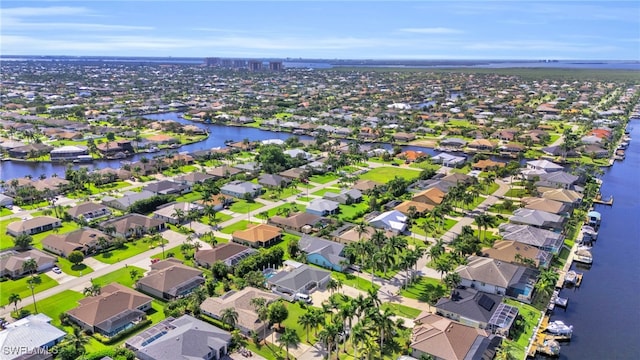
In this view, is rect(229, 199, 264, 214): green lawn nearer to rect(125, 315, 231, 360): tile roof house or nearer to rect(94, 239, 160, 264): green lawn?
rect(94, 239, 160, 264): green lawn

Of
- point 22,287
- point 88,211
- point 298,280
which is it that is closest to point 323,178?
point 88,211

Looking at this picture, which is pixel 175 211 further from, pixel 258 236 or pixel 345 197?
pixel 345 197

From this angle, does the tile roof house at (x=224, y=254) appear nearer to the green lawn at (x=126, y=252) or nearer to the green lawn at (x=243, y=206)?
the green lawn at (x=126, y=252)

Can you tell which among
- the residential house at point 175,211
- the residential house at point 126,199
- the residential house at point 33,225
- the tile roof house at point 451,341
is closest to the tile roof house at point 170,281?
the residential house at point 175,211

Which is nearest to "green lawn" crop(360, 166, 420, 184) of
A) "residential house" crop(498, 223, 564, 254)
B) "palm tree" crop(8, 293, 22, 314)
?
"residential house" crop(498, 223, 564, 254)

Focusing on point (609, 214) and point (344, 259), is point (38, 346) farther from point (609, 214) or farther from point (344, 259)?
point (609, 214)

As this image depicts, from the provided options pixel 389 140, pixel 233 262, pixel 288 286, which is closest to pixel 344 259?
pixel 288 286
